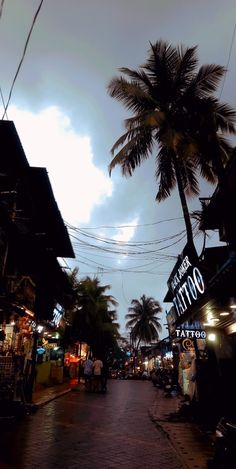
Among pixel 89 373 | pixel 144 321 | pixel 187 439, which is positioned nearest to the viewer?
pixel 187 439

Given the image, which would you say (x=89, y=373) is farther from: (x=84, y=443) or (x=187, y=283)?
(x=84, y=443)

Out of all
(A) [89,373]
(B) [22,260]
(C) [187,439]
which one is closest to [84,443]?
(C) [187,439]

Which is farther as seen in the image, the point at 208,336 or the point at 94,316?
the point at 94,316

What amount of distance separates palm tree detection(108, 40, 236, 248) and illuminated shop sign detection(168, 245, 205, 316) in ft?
5.21

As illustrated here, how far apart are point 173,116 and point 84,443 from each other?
1076cm

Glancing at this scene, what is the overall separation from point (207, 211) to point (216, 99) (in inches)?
156

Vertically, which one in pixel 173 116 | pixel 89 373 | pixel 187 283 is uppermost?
pixel 173 116

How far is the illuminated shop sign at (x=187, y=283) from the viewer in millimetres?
9747

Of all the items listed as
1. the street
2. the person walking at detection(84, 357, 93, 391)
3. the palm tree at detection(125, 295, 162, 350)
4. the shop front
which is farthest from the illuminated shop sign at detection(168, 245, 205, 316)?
the palm tree at detection(125, 295, 162, 350)

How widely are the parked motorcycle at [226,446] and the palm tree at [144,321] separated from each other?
67257 mm

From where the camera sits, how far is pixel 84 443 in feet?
27.6

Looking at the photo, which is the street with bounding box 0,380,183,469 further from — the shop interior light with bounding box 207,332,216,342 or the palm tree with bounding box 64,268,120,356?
the palm tree with bounding box 64,268,120,356

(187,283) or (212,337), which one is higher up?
(187,283)

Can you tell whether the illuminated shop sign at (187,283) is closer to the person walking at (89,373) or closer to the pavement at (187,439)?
the pavement at (187,439)
